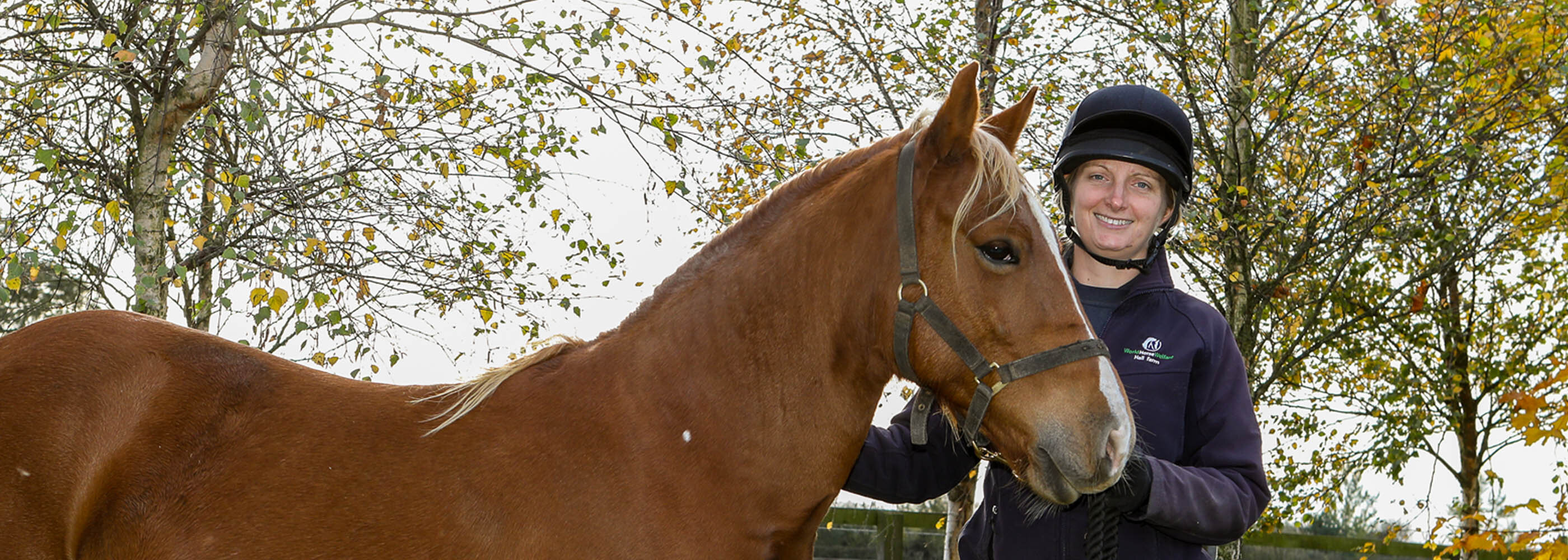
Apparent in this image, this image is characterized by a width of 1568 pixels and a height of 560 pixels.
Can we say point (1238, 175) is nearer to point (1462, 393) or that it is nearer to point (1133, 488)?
point (1462, 393)

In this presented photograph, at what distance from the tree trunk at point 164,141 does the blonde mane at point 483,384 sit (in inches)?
147

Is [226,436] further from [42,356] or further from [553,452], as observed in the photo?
[553,452]

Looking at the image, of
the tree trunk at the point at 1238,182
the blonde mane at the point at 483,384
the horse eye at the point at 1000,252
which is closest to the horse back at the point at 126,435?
the blonde mane at the point at 483,384

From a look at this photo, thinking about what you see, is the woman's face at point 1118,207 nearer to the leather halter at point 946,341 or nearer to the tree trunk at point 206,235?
the leather halter at point 946,341

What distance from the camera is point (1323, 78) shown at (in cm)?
1076

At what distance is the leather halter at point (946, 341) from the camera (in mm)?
2662

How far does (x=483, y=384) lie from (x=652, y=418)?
0.53m

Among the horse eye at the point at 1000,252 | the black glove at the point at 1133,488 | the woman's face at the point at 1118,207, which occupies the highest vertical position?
the woman's face at the point at 1118,207

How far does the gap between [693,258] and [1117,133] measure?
1.40 m

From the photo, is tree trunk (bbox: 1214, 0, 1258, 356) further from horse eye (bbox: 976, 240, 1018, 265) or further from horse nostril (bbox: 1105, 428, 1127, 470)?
horse nostril (bbox: 1105, 428, 1127, 470)

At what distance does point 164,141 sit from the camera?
6.13m

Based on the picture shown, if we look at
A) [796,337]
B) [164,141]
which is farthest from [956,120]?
[164,141]

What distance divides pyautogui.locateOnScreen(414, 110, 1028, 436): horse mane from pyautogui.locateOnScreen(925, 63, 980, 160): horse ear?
40 mm

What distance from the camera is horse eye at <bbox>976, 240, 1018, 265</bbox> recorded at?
9.06 feet
